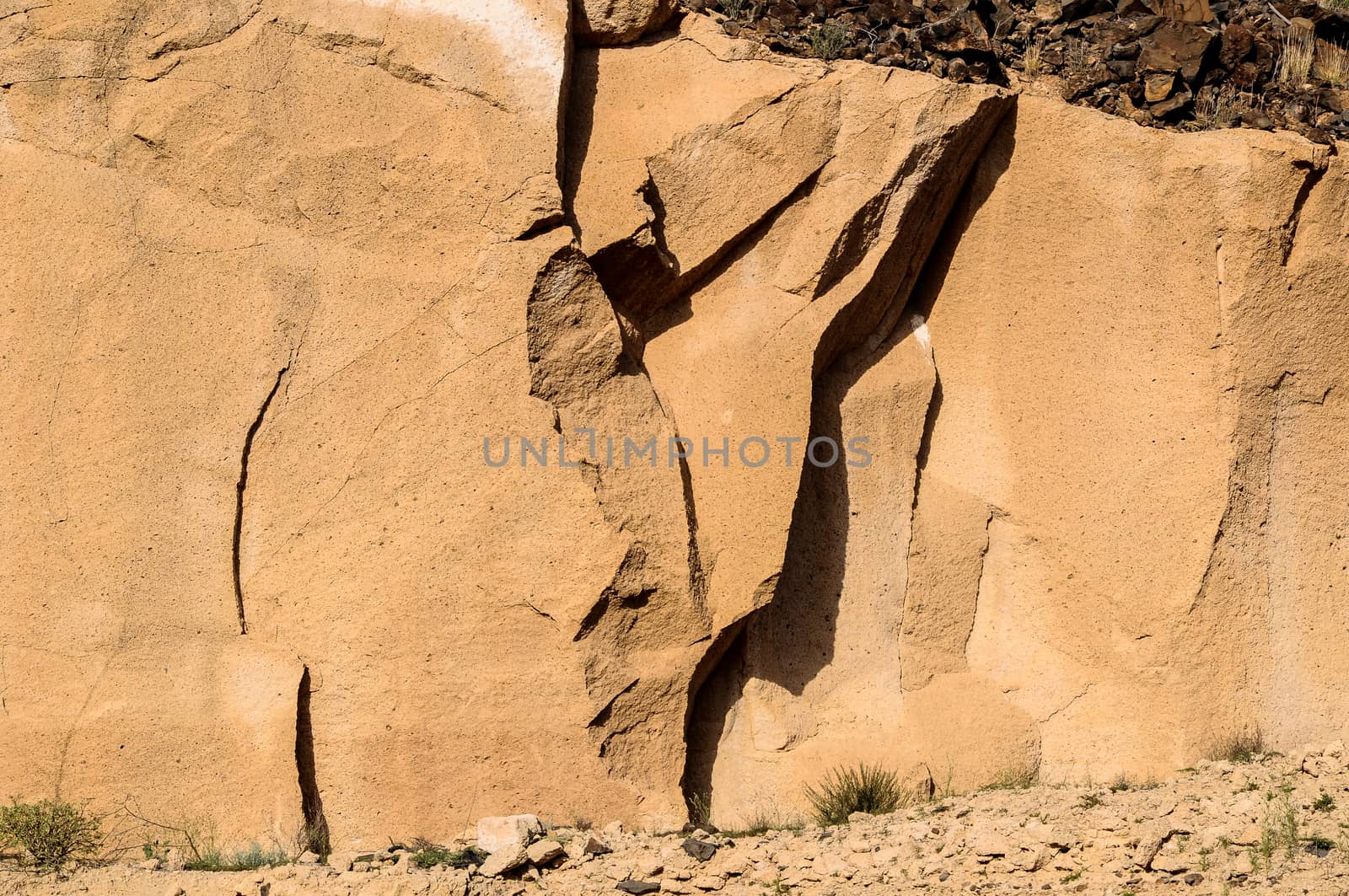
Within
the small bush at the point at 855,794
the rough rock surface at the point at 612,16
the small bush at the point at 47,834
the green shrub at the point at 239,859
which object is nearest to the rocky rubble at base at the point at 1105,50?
the rough rock surface at the point at 612,16

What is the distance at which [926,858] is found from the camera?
536 centimetres

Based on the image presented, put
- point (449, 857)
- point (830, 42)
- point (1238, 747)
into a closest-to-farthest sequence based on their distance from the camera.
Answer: point (449, 857), point (1238, 747), point (830, 42)

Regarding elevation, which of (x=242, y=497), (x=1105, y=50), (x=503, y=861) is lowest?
(x=503, y=861)

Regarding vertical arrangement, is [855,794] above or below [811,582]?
below

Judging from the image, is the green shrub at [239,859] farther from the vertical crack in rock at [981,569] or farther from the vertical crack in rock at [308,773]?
the vertical crack in rock at [981,569]

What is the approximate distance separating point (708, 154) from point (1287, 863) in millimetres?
3474

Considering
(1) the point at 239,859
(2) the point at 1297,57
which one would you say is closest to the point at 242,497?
(1) the point at 239,859

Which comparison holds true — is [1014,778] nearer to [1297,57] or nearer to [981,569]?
[981,569]

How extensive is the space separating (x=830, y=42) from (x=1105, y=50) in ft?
4.41

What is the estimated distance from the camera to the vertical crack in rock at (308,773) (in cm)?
567

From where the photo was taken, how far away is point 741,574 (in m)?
5.93

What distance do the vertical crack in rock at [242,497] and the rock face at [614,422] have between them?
2 centimetres

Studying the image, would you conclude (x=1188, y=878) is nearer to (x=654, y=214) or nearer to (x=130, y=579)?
(x=654, y=214)

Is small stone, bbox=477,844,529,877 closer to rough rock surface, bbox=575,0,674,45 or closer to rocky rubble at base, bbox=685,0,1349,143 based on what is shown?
rough rock surface, bbox=575,0,674,45
